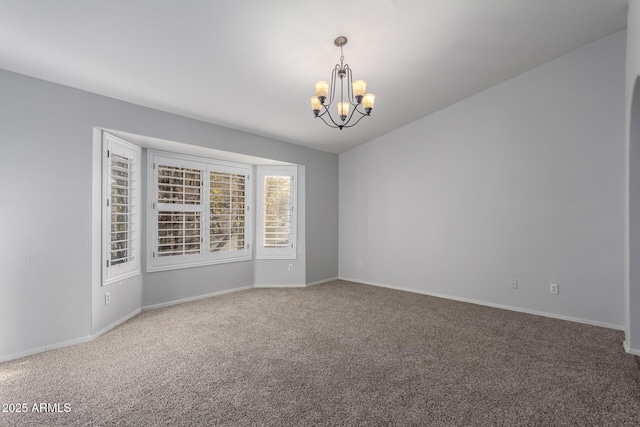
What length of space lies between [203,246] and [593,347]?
4777 millimetres

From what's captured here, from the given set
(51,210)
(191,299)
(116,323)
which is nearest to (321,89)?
(51,210)

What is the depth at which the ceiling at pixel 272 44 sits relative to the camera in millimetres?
2498

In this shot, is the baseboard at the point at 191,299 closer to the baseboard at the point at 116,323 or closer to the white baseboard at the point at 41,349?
the baseboard at the point at 116,323

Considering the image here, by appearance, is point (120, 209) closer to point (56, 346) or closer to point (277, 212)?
point (56, 346)

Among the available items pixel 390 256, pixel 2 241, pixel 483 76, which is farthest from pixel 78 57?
pixel 390 256

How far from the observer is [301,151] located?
5770mm

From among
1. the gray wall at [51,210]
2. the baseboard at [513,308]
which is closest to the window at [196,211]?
the gray wall at [51,210]

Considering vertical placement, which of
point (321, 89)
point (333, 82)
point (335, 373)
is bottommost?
point (335, 373)

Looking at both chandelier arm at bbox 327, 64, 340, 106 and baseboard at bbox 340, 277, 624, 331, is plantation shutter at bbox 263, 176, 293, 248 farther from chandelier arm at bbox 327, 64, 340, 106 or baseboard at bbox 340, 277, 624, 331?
chandelier arm at bbox 327, 64, 340, 106

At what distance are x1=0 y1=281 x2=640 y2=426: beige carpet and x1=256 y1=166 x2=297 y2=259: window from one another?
1.81 metres

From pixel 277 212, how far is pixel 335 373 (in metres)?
3.48

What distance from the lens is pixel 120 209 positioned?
12.9ft

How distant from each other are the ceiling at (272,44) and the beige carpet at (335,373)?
2.59 m

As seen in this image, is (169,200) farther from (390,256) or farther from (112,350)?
(390,256)
